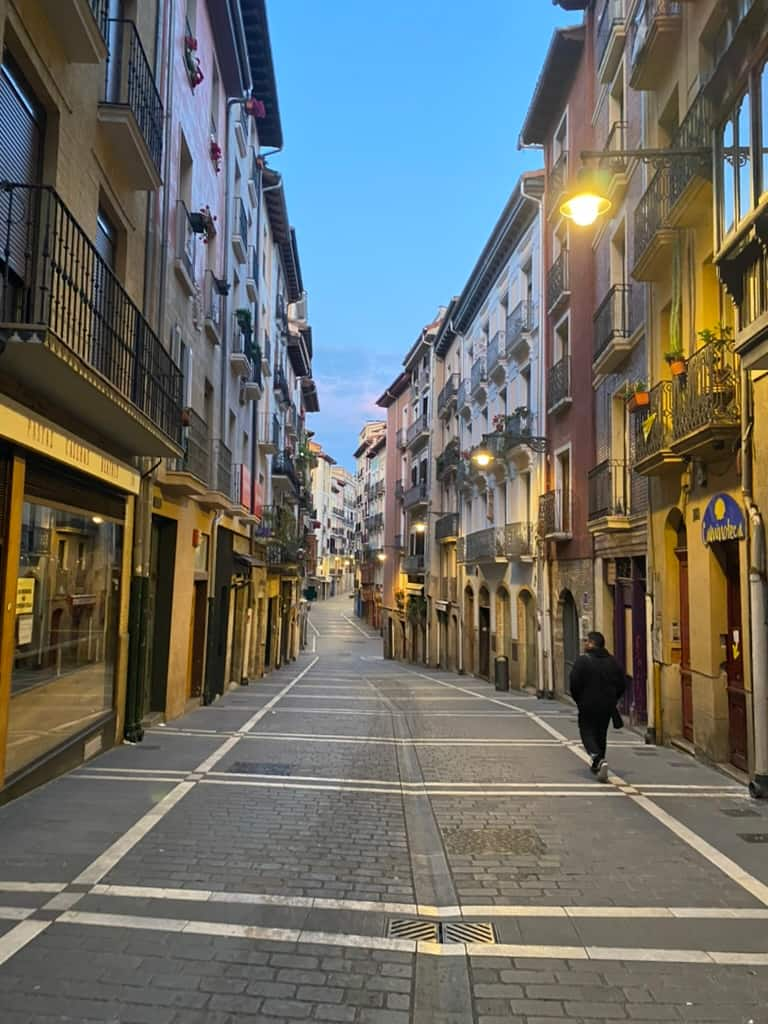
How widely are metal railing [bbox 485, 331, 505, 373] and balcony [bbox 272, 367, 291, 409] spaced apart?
8.37 metres

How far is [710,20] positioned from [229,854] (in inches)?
433

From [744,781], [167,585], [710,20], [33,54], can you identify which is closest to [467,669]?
[167,585]

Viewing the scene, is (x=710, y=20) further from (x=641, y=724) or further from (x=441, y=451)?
(x=441, y=451)

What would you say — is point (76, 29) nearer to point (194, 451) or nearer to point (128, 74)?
point (128, 74)

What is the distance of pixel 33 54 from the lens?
677 centimetres

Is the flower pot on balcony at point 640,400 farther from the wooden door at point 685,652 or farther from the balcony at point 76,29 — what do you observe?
the balcony at point 76,29

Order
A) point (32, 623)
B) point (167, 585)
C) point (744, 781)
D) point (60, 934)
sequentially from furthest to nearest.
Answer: point (167, 585) < point (744, 781) < point (32, 623) < point (60, 934)

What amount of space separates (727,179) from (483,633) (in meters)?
23.0

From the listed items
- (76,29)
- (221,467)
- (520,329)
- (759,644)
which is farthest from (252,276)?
(759,644)

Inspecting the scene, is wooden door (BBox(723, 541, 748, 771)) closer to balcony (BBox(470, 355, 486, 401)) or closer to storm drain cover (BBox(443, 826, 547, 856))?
storm drain cover (BBox(443, 826, 547, 856))

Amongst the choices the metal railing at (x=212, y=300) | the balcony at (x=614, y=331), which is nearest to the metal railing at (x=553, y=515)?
the balcony at (x=614, y=331)

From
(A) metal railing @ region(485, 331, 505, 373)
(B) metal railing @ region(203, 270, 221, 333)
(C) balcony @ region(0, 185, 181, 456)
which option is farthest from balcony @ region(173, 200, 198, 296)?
(A) metal railing @ region(485, 331, 505, 373)

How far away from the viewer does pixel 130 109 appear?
888 centimetres

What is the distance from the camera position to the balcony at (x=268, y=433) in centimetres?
2623
